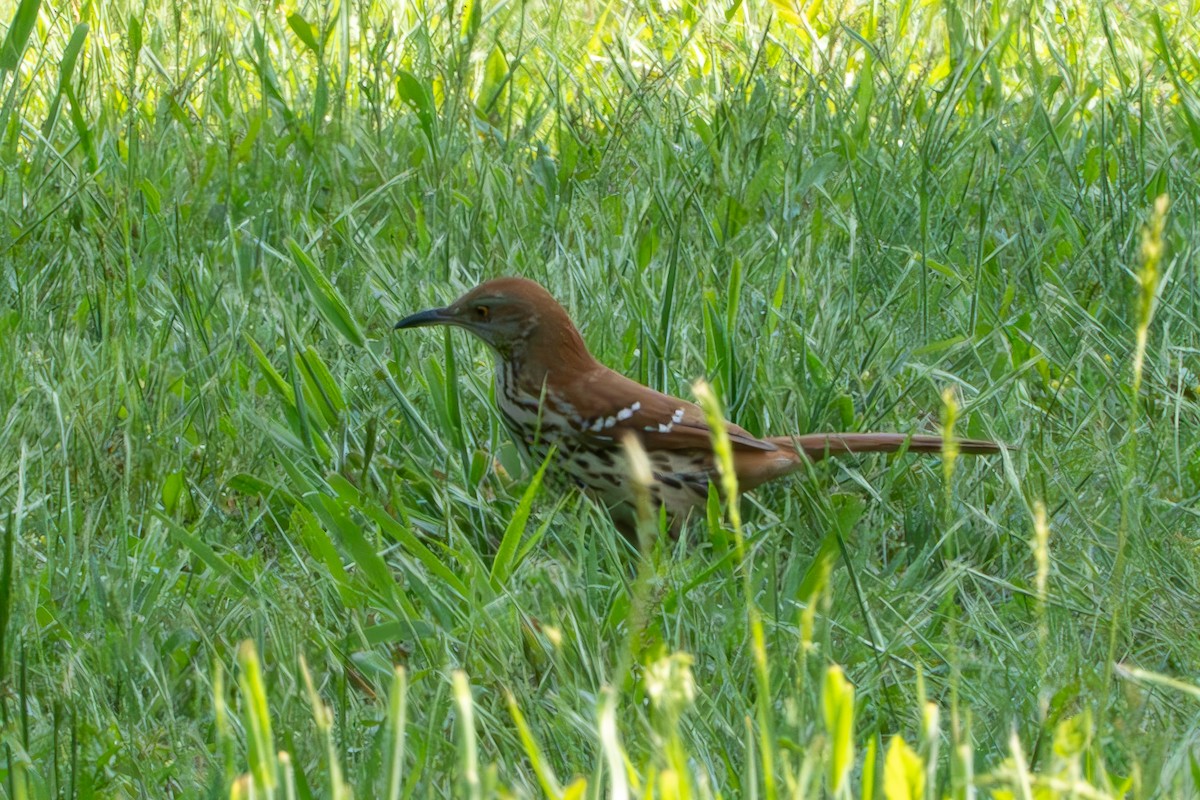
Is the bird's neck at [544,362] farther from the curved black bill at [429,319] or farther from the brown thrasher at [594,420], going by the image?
the curved black bill at [429,319]

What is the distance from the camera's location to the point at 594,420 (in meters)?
3.66

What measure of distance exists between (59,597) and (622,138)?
2812 millimetres

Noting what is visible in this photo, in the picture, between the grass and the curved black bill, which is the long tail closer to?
the grass

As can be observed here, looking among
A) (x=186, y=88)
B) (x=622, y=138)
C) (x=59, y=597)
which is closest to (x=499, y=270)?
(x=622, y=138)

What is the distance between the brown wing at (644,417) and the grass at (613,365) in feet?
0.35

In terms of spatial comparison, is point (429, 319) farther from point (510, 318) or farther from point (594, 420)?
point (594, 420)

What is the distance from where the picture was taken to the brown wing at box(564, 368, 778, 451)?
12.0 ft

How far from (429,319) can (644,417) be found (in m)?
0.54

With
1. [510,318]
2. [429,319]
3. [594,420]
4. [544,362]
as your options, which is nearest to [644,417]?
[594,420]

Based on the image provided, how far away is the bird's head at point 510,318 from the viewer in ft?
12.6

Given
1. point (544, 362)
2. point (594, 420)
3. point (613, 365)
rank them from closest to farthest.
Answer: point (594, 420)
point (544, 362)
point (613, 365)

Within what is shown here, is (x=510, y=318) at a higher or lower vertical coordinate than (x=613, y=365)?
higher

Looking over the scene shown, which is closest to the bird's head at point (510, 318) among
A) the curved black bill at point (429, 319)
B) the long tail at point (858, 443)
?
the curved black bill at point (429, 319)

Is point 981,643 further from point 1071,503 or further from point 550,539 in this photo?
point 550,539
